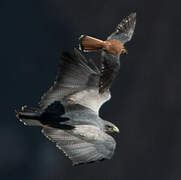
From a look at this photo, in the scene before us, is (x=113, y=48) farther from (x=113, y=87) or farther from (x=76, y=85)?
(x=113, y=87)

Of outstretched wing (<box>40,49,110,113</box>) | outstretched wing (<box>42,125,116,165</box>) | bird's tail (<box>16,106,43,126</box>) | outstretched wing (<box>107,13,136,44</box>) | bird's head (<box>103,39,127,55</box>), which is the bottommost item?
outstretched wing (<box>42,125,116,165</box>)

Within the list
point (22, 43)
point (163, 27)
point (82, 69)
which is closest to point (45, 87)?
point (22, 43)

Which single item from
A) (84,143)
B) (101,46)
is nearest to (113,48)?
(101,46)

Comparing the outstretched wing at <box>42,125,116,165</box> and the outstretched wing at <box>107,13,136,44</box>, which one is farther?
the outstretched wing at <box>107,13,136,44</box>

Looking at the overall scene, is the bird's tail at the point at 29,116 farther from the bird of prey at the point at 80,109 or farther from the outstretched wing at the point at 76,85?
the outstretched wing at the point at 76,85

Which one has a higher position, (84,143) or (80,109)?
(80,109)

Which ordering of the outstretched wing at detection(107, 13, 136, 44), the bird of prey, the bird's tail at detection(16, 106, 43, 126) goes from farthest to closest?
the outstretched wing at detection(107, 13, 136, 44) → the bird's tail at detection(16, 106, 43, 126) → the bird of prey

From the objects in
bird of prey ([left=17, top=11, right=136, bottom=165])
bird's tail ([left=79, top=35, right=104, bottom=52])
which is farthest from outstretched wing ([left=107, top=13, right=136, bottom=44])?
bird's tail ([left=79, top=35, right=104, bottom=52])

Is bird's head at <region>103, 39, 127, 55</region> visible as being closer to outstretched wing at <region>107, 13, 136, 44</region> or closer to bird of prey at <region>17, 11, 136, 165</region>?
bird of prey at <region>17, 11, 136, 165</region>
